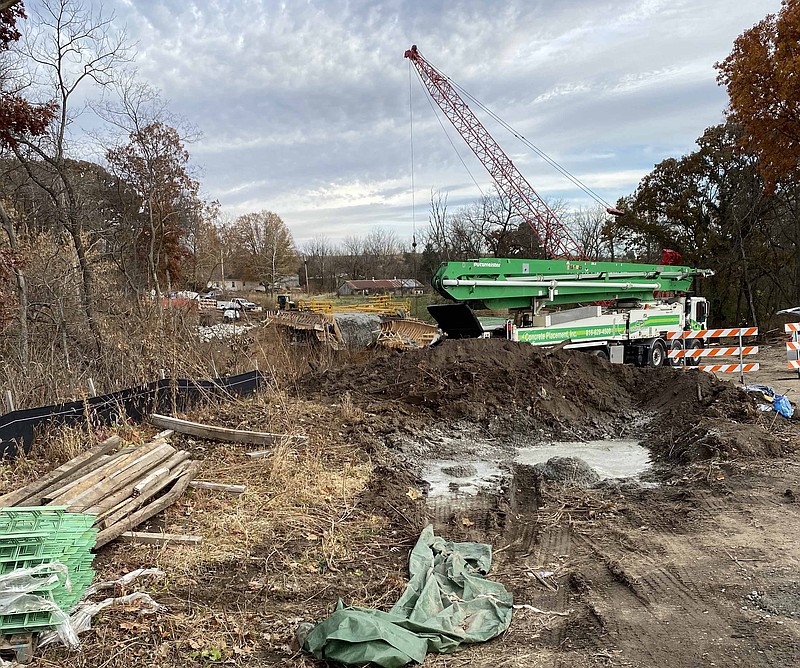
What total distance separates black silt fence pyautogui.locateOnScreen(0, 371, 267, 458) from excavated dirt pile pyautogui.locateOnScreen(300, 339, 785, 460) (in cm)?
166

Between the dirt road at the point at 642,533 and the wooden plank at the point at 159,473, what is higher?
the wooden plank at the point at 159,473

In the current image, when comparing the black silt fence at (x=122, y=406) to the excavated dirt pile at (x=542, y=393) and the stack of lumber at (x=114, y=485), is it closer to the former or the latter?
the stack of lumber at (x=114, y=485)

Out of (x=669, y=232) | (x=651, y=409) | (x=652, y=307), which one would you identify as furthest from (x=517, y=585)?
(x=669, y=232)

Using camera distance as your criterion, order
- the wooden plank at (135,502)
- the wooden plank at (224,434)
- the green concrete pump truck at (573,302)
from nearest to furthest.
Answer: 1. the wooden plank at (135,502)
2. the wooden plank at (224,434)
3. the green concrete pump truck at (573,302)

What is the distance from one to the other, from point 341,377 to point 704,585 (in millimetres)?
7784

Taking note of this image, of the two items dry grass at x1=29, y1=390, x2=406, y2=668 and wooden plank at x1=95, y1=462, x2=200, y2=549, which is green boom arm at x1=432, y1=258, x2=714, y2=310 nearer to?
dry grass at x1=29, y1=390, x2=406, y2=668

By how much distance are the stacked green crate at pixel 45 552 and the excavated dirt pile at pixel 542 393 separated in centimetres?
581

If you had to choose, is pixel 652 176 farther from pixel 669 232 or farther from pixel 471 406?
pixel 471 406

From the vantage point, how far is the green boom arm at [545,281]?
1111 cm

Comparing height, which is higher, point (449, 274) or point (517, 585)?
point (449, 274)

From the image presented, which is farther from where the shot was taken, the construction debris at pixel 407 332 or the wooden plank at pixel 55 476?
the construction debris at pixel 407 332

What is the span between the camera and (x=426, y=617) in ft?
12.6

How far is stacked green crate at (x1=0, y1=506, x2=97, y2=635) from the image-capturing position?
11.1 feet

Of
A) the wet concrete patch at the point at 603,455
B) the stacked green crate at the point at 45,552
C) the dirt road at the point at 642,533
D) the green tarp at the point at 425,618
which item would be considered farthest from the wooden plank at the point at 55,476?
the wet concrete patch at the point at 603,455
